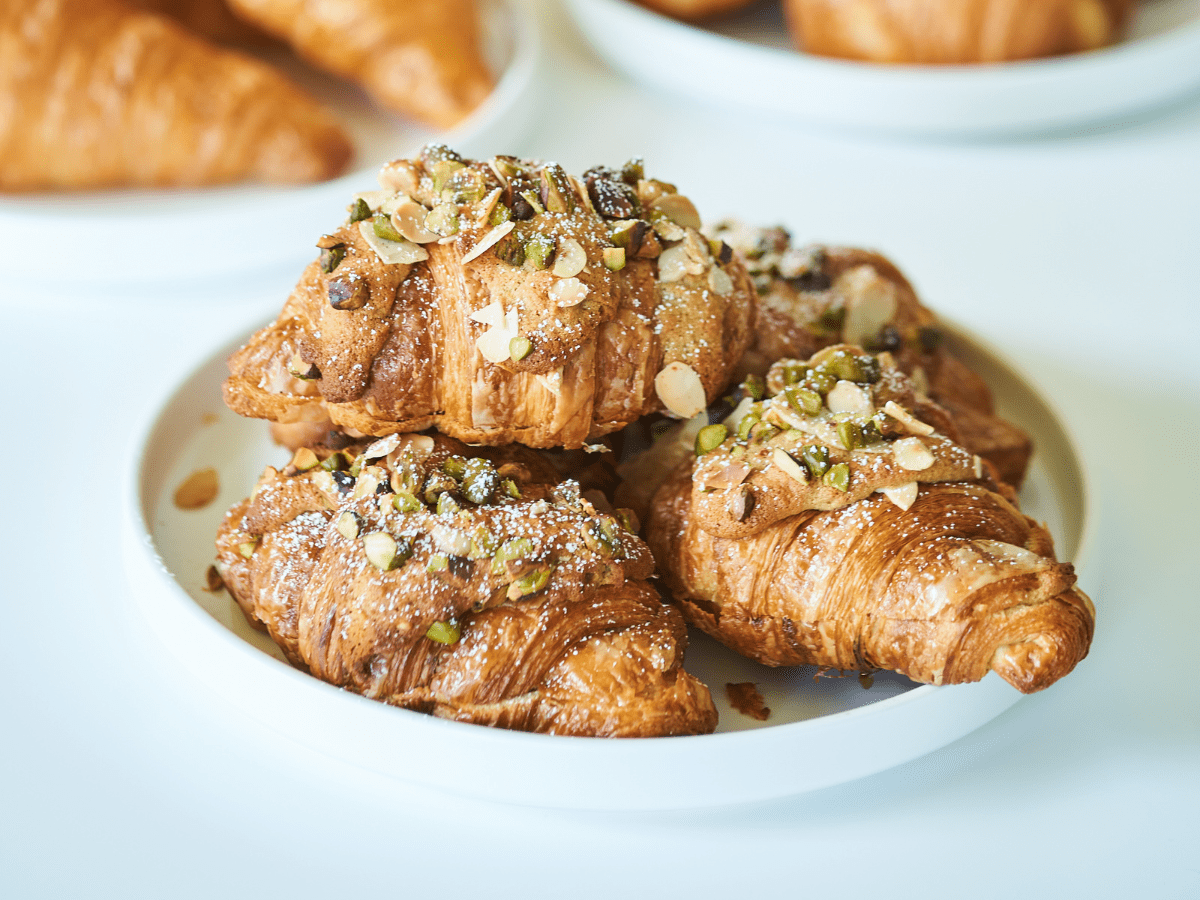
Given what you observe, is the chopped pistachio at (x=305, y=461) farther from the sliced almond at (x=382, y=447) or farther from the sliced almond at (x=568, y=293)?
the sliced almond at (x=568, y=293)

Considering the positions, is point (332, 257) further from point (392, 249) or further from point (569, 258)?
point (569, 258)

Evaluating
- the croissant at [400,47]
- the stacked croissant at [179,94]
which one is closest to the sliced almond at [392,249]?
the stacked croissant at [179,94]

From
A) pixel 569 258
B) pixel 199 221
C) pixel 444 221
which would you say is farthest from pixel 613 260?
pixel 199 221

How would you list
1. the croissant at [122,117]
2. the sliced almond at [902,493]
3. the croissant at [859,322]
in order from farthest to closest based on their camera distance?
the croissant at [122,117]
the croissant at [859,322]
the sliced almond at [902,493]

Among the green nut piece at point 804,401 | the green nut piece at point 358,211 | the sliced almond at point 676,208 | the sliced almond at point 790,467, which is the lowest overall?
the sliced almond at point 790,467

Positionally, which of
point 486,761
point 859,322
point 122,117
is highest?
point 859,322

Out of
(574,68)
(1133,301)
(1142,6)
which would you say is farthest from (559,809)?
(1142,6)

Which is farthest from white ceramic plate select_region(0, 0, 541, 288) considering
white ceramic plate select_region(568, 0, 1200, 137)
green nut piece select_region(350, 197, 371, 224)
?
green nut piece select_region(350, 197, 371, 224)

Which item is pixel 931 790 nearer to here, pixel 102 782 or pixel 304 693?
pixel 304 693
